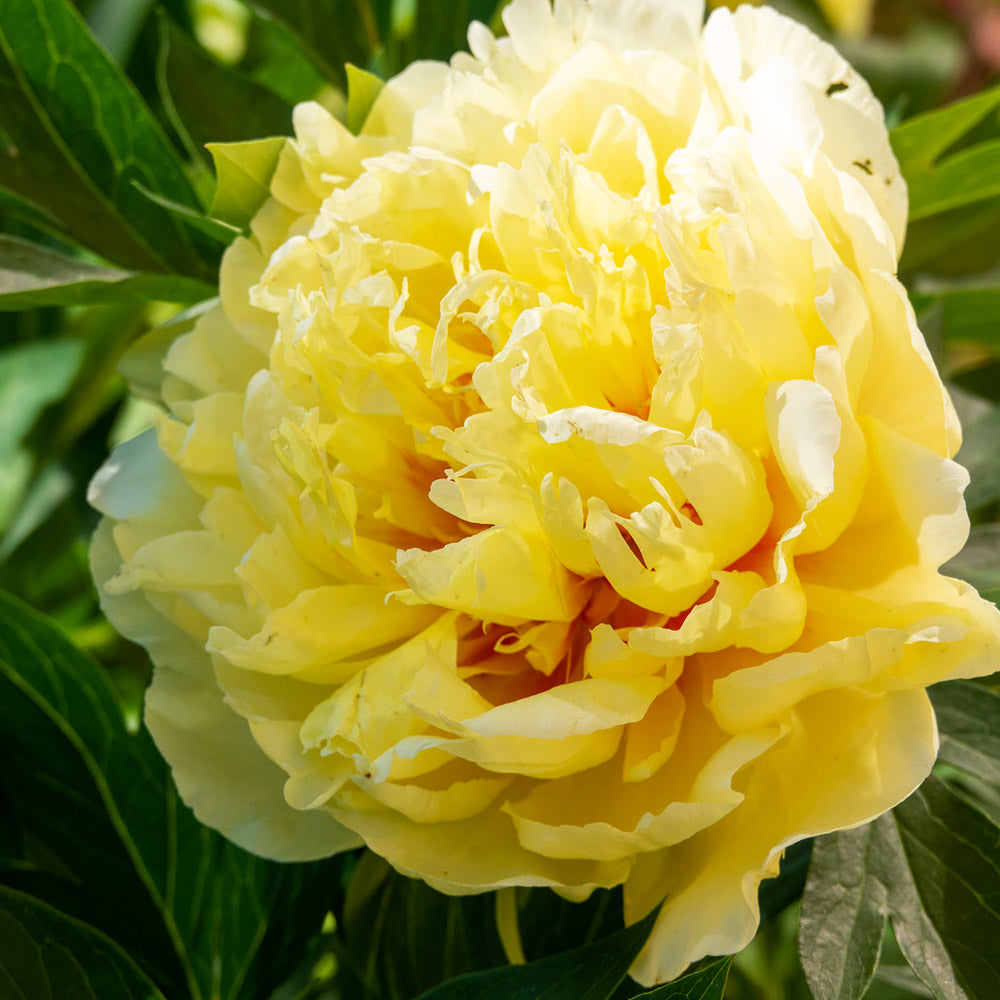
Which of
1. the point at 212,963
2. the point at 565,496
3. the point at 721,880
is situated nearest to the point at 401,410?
the point at 565,496

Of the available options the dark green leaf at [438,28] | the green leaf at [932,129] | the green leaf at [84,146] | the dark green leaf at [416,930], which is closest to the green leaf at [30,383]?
the green leaf at [84,146]

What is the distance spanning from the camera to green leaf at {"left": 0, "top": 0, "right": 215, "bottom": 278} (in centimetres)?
50

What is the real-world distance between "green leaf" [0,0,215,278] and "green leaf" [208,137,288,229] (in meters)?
0.08

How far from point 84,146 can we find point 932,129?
42 cm

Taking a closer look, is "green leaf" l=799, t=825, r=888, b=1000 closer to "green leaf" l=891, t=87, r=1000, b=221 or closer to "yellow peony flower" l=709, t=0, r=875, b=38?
"green leaf" l=891, t=87, r=1000, b=221

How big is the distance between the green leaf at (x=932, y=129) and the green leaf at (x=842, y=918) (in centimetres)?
33

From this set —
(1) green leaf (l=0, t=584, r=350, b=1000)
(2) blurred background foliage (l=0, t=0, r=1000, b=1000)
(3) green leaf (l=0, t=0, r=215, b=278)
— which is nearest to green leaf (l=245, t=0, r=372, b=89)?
(2) blurred background foliage (l=0, t=0, r=1000, b=1000)

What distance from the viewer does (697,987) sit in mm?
344

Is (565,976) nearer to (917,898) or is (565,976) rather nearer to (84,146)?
(917,898)

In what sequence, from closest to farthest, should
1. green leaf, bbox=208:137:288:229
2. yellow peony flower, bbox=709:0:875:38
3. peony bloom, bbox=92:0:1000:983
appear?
1. peony bloom, bbox=92:0:1000:983
2. green leaf, bbox=208:137:288:229
3. yellow peony flower, bbox=709:0:875:38

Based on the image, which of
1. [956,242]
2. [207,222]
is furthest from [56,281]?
[956,242]

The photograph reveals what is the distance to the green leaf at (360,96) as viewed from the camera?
44 cm

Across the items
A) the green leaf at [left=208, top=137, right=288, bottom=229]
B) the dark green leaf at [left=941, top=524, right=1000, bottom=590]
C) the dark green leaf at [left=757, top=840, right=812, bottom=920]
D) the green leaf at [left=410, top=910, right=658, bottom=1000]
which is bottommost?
the dark green leaf at [left=757, top=840, right=812, bottom=920]

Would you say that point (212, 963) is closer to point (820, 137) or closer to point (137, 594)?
point (137, 594)
